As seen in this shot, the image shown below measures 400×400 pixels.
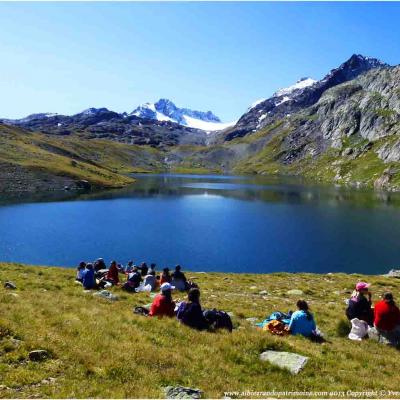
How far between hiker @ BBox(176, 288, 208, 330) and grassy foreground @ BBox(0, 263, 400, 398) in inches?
22.3

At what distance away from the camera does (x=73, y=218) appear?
102 metres

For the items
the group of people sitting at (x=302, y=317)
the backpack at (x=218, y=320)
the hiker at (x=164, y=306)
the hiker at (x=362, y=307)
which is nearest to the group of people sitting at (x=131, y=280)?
the group of people sitting at (x=302, y=317)

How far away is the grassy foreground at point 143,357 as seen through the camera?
39.6ft

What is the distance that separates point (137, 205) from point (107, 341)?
395 ft

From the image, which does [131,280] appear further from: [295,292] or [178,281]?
[295,292]

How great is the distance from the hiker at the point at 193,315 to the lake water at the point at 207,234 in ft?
135

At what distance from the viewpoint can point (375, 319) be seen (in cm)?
1975

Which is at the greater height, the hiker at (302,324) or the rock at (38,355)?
the rock at (38,355)

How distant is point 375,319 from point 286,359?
6.83 meters

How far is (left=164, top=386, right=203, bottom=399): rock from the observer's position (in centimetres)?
1170

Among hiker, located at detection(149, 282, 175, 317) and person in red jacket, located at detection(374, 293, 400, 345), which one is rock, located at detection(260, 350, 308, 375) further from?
person in red jacket, located at detection(374, 293, 400, 345)

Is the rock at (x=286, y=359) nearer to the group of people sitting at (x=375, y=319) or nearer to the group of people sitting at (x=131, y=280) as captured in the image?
the group of people sitting at (x=375, y=319)

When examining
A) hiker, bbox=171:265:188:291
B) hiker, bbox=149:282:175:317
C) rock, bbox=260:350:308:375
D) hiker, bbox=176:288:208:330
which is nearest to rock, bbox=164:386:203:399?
rock, bbox=260:350:308:375

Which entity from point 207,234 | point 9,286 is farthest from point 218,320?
point 207,234
